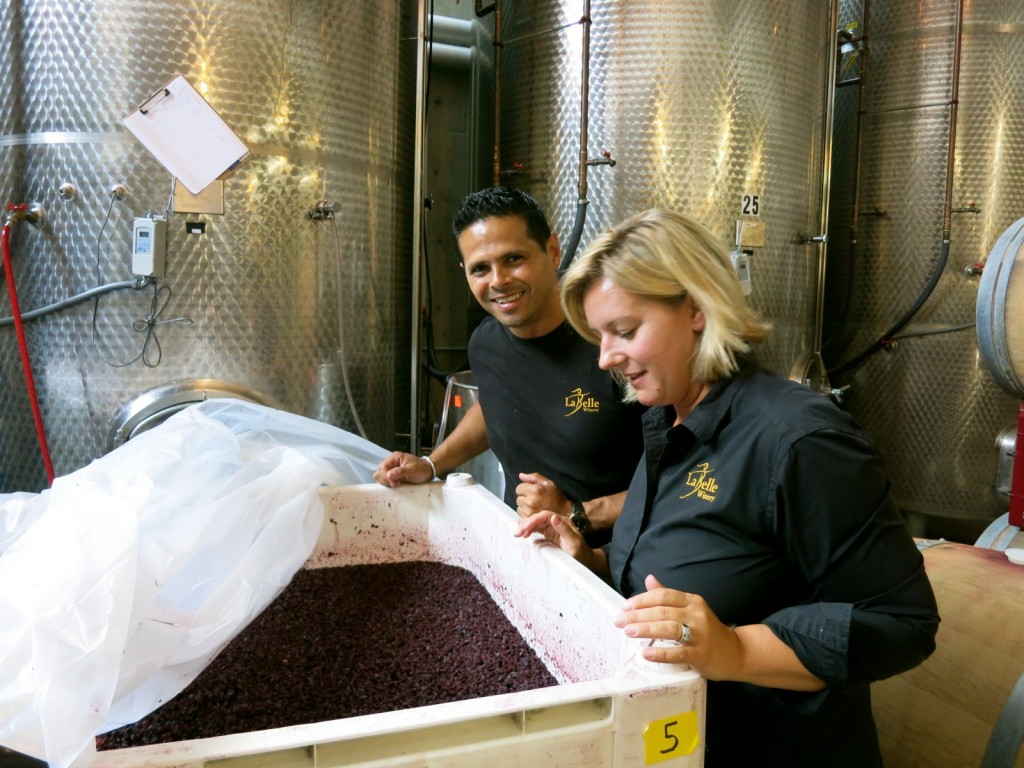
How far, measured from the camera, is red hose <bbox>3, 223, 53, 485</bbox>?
2.19m

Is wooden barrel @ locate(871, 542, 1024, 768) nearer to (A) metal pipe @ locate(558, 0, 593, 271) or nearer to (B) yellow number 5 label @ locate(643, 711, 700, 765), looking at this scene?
(B) yellow number 5 label @ locate(643, 711, 700, 765)

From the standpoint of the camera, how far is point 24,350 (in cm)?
221

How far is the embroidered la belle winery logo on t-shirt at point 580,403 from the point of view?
1475 mm

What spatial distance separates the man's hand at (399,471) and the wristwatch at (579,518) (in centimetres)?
38

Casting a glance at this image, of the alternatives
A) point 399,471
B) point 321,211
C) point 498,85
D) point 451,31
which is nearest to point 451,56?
point 451,31

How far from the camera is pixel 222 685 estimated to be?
110 centimetres

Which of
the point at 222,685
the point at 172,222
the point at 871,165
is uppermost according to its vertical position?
the point at 871,165

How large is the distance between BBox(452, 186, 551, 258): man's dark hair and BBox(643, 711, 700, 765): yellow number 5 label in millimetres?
1079

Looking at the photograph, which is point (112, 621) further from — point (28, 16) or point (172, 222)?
point (28, 16)

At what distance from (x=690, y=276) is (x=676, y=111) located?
208cm

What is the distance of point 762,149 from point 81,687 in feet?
9.78

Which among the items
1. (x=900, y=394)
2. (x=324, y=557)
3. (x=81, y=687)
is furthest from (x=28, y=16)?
(x=900, y=394)

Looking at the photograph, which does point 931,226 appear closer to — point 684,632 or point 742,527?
point 742,527

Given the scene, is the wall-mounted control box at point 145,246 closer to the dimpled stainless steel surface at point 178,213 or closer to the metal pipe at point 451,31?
the dimpled stainless steel surface at point 178,213
